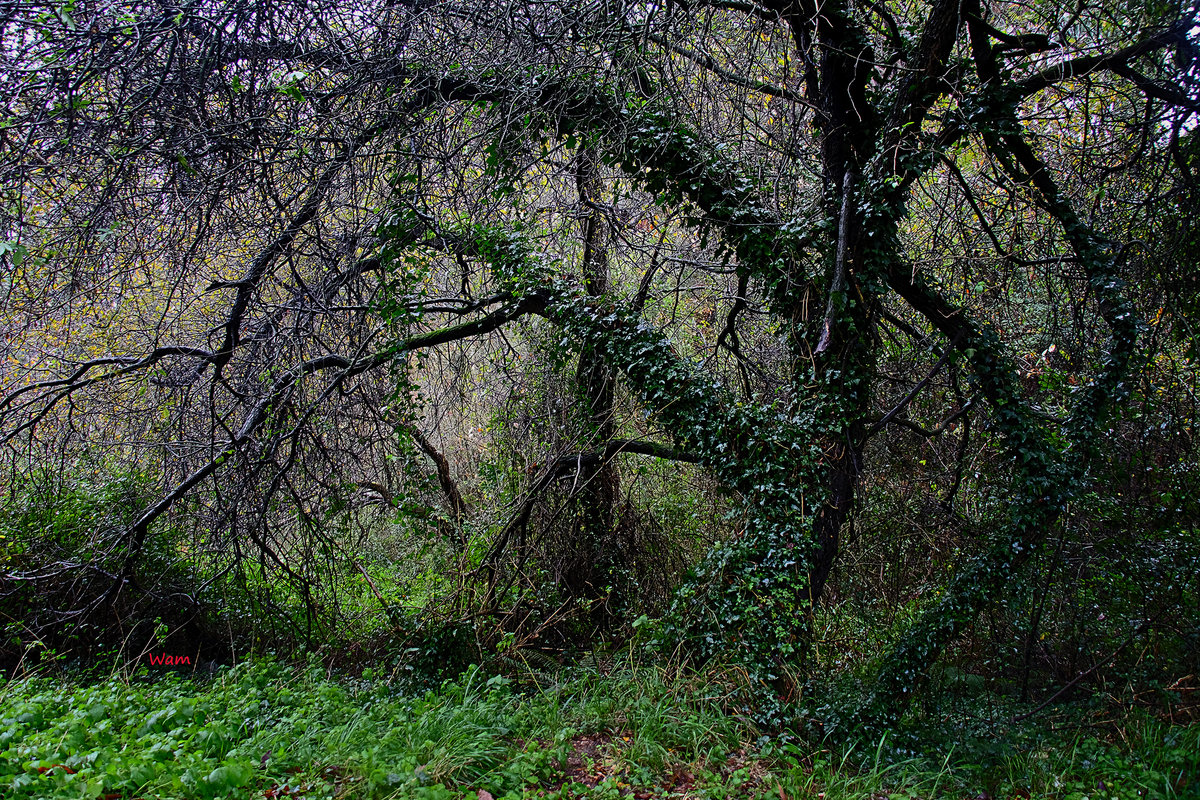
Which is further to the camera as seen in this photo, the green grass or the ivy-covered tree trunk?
the ivy-covered tree trunk

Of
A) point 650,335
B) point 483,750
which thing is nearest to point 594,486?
point 650,335

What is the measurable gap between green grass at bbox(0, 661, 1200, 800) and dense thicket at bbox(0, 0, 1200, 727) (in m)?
0.62

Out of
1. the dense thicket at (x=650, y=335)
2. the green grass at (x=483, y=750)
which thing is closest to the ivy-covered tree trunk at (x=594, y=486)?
the dense thicket at (x=650, y=335)

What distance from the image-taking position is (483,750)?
10.7ft

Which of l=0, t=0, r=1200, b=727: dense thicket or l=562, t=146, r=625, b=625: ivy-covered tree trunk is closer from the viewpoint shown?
l=0, t=0, r=1200, b=727: dense thicket

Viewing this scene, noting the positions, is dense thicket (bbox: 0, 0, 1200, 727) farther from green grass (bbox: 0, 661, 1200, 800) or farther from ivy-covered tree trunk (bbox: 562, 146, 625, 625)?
green grass (bbox: 0, 661, 1200, 800)

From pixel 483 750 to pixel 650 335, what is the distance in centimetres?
333

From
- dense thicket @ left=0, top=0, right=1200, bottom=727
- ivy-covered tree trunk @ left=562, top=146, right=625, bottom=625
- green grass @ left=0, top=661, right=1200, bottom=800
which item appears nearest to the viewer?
green grass @ left=0, top=661, right=1200, bottom=800

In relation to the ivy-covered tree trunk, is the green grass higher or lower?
lower

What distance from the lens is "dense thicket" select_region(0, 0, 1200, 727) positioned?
4.40m

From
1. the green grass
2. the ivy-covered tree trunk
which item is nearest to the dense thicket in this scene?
the ivy-covered tree trunk

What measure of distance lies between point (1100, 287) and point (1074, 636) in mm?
3092

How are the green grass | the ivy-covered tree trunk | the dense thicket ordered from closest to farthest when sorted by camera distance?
1. the green grass
2. the dense thicket
3. the ivy-covered tree trunk

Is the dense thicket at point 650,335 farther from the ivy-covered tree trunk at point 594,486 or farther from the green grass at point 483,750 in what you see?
the green grass at point 483,750
